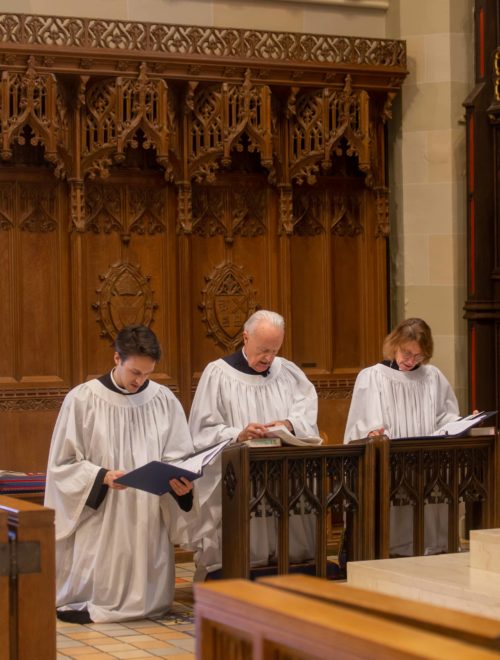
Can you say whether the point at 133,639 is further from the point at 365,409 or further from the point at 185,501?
the point at 365,409

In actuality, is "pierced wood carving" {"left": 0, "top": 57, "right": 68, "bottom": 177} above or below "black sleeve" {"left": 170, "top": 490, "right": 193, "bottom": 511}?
above

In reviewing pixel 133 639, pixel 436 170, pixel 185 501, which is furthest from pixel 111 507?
pixel 436 170

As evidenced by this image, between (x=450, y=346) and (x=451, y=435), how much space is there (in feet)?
9.74

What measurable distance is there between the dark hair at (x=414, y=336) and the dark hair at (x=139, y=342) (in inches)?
75.0

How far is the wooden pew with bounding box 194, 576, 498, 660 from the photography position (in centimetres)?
245

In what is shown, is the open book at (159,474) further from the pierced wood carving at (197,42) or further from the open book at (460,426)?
the pierced wood carving at (197,42)

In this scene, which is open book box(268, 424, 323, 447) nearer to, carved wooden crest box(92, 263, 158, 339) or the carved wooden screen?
the carved wooden screen

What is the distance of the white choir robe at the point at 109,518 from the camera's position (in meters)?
7.41

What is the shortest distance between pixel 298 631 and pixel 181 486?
15.0 feet

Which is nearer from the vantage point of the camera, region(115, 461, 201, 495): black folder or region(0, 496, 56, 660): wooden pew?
region(0, 496, 56, 660): wooden pew

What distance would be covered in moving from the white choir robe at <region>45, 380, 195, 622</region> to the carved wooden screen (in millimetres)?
2570

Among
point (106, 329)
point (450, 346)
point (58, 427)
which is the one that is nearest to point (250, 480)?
point (58, 427)

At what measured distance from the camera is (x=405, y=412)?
876cm

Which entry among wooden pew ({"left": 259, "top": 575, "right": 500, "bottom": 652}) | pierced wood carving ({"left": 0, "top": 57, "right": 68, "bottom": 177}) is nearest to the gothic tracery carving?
pierced wood carving ({"left": 0, "top": 57, "right": 68, "bottom": 177})
